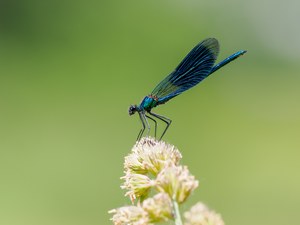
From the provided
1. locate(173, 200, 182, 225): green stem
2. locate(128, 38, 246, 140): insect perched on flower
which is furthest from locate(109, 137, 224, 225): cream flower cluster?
locate(128, 38, 246, 140): insect perched on flower

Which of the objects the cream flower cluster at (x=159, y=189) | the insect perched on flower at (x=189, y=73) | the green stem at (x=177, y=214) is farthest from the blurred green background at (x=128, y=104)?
the green stem at (x=177, y=214)

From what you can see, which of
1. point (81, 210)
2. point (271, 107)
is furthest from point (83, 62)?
point (81, 210)

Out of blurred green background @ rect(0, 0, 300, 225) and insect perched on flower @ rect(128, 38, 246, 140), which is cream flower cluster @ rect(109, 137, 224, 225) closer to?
insect perched on flower @ rect(128, 38, 246, 140)

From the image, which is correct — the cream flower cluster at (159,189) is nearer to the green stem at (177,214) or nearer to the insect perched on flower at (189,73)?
the green stem at (177,214)

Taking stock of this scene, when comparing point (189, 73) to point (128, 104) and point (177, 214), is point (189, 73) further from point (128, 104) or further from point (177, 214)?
point (128, 104)

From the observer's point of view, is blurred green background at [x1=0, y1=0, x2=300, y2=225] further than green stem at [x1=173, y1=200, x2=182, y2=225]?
Yes

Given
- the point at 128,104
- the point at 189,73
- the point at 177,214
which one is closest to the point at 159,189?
the point at 177,214

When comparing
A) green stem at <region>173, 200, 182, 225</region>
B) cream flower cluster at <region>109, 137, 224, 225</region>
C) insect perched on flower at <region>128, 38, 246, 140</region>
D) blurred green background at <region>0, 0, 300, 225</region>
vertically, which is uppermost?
blurred green background at <region>0, 0, 300, 225</region>

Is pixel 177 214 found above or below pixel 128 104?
below

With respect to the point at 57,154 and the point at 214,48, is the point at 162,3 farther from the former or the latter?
the point at 214,48
